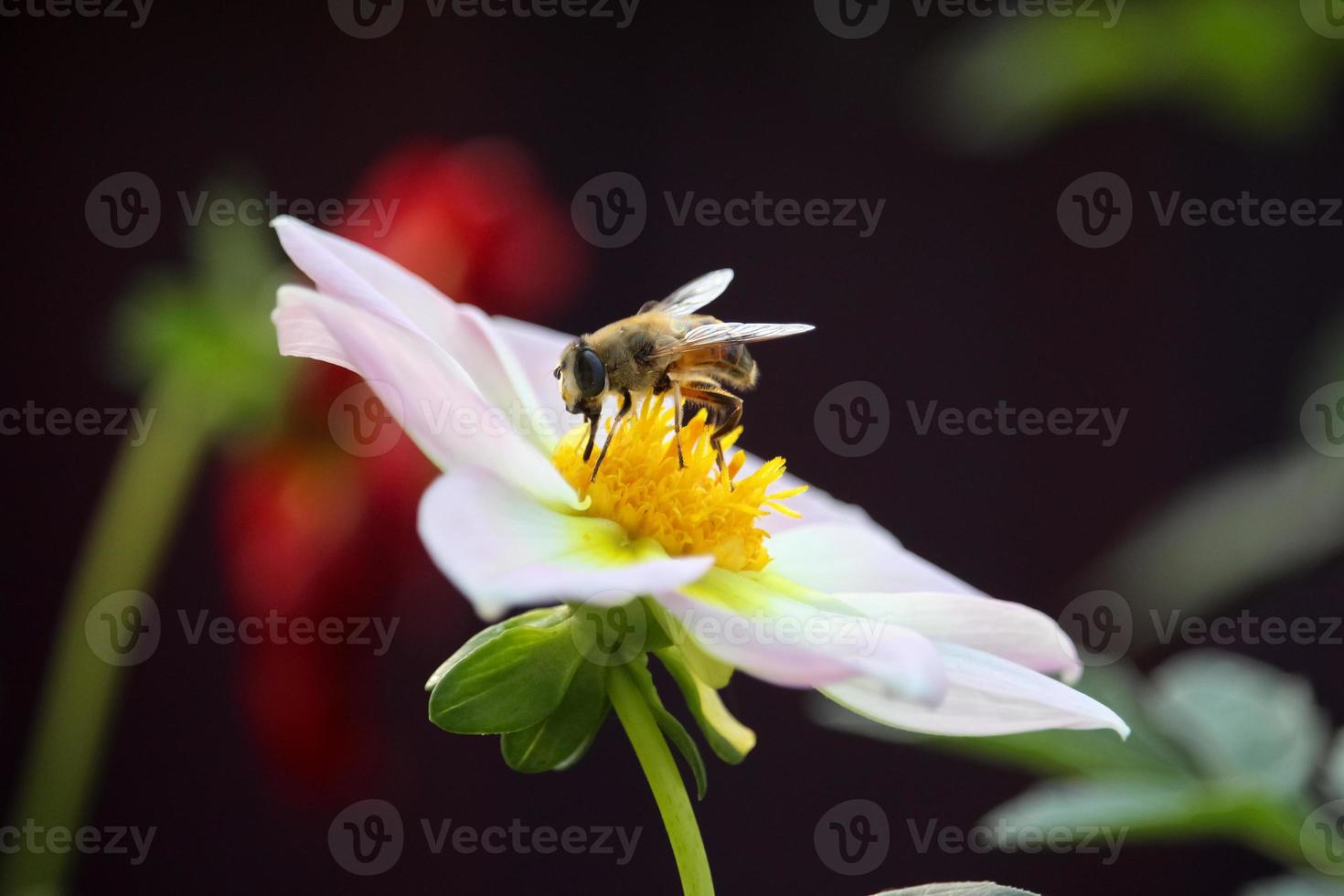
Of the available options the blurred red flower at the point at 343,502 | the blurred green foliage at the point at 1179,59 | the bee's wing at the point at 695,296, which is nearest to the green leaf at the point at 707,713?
the bee's wing at the point at 695,296

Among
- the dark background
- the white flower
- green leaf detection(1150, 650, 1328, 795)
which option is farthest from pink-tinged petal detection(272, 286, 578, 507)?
the dark background

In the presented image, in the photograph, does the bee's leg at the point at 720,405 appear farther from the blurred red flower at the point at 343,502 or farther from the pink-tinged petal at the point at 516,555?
the blurred red flower at the point at 343,502

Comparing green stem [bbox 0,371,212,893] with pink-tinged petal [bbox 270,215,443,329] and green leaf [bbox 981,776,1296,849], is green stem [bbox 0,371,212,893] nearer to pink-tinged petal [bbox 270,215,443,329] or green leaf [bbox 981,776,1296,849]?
pink-tinged petal [bbox 270,215,443,329]

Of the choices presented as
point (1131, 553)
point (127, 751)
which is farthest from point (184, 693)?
point (1131, 553)

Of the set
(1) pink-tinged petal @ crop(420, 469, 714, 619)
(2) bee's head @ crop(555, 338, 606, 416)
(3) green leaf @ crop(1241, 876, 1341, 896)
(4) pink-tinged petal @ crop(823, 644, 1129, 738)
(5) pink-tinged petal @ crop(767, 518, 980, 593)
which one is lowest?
(3) green leaf @ crop(1241, 876, 1341, 896)

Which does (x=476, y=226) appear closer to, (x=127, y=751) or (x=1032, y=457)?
(x=127, y=751)

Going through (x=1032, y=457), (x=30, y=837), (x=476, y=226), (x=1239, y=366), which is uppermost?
(x=1239, y=366)
